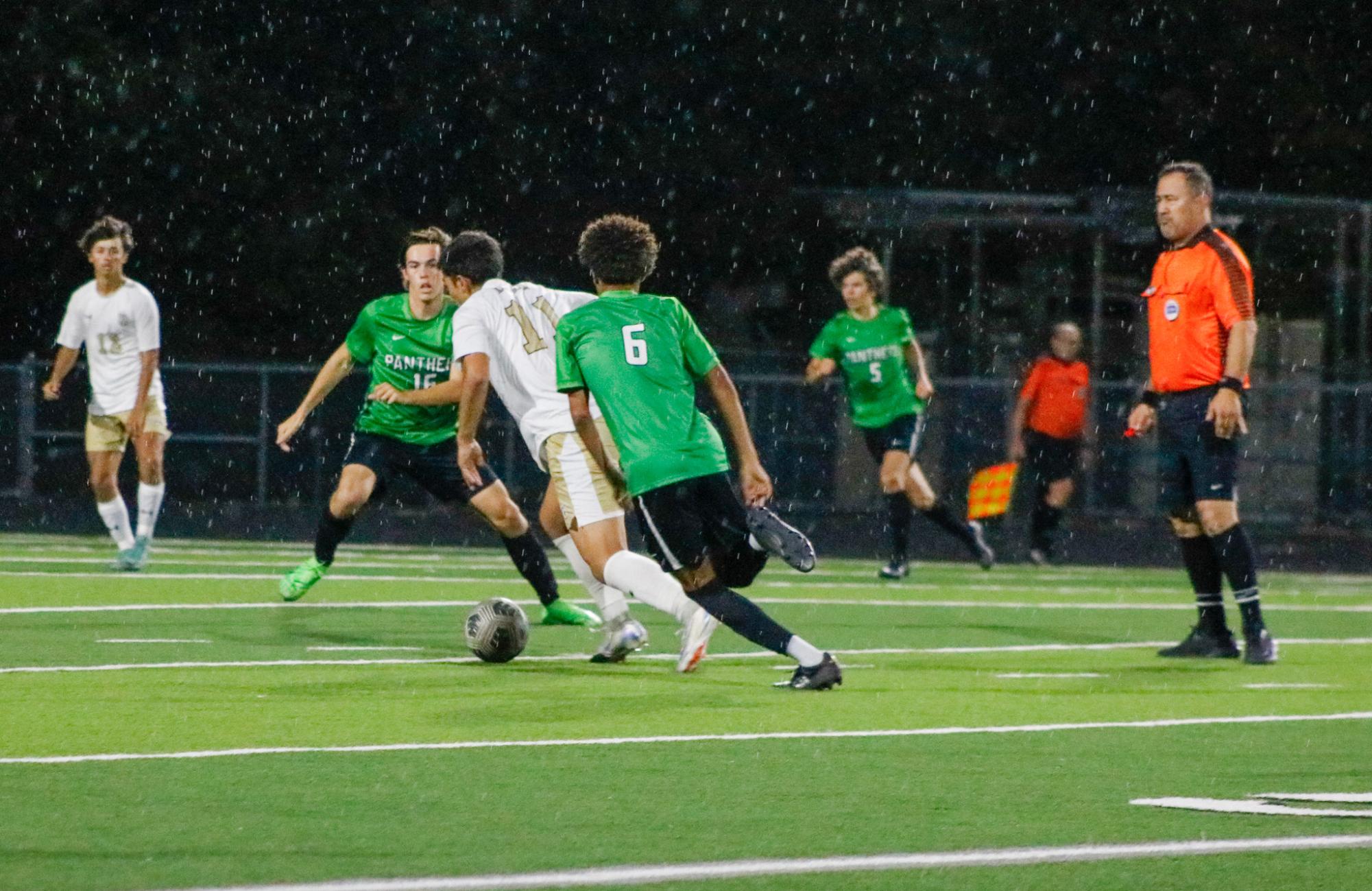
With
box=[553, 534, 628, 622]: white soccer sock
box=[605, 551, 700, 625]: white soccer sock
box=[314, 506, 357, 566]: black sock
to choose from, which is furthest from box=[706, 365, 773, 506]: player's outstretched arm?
box=[314, 506, 357, 566]: black sock

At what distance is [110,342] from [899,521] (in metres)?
5.32

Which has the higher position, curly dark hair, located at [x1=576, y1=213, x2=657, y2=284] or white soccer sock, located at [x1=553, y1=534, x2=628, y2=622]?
curly dark hair, located at [x1=576, y1=213, x2=657, y2=284]

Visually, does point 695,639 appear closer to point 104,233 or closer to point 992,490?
point 104,233

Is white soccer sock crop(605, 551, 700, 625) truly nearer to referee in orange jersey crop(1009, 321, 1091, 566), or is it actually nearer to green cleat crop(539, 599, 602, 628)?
green cleat crop(539, 599, 602, 628)

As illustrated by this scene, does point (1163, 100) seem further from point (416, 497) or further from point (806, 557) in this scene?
point (806, 557)

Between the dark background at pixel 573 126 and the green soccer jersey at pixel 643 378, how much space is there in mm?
19777

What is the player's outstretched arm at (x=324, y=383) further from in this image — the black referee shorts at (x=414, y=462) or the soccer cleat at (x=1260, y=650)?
the soccer cleat at (x=1260, y=650)

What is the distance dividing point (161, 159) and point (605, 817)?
2339cm

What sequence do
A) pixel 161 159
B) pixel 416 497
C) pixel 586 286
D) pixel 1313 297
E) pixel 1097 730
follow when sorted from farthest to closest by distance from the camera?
pixel 1313 297 < pixel 586 286 < pixel 161 159 < pixel 416 497 < pixel 1097 730

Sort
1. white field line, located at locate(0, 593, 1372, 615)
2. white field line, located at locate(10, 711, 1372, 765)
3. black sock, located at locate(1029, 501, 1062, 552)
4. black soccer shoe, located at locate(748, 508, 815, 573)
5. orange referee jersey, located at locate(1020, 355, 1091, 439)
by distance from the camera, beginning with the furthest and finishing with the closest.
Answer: orange referee jersey, located at locate(1020, 355, 1091, 439) → black sock, located at locate(1029, 501, 1062, 552) → white field line, located at locate(0, 593, 1372, 615) → black soccer shoe, located at locate(748, 508, 815, 573) → white field line, located at locate(10, 711, 1372, 765)

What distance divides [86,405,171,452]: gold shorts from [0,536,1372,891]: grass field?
2.52m

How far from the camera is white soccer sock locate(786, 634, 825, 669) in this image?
932 centimetres

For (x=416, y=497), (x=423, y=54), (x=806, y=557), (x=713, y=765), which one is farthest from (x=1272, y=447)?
(x=713, y=765)

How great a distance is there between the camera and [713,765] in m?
7.34
